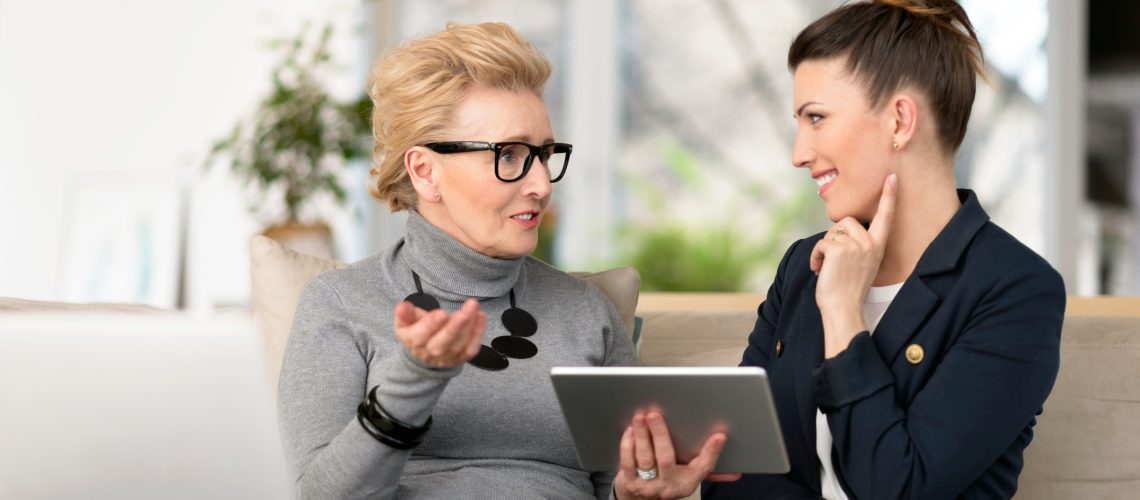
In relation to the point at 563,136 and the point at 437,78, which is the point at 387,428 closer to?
the point at 437,78

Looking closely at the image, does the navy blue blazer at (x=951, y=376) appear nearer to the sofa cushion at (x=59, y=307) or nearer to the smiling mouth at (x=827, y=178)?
the smiling mouth at (x=827, y=178)

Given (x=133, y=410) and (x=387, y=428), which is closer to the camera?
(x=133, y=410)

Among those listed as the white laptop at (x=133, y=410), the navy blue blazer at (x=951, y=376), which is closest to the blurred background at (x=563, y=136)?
the navy blue blazer at (x=951, y=376)

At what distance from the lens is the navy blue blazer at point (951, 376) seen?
139cm

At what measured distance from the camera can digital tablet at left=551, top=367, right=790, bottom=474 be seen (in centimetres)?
127

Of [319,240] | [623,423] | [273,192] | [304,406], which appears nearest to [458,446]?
[304,406]

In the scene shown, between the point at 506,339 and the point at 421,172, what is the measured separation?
0.30 m

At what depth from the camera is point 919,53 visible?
59.9 inches

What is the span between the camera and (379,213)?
578 centimetres

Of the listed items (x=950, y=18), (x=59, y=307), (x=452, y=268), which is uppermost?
(x=950, y=18)

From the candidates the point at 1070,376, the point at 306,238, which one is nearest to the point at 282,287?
the point at 1070,376

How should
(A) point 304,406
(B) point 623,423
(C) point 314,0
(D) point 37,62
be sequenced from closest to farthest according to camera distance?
(B) point 623,423 → (A) point 304,406 → (D) point 37,62 → (C) point 314,0

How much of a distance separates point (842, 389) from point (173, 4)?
4480mm

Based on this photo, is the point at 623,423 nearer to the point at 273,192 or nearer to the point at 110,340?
the point at 110,340
